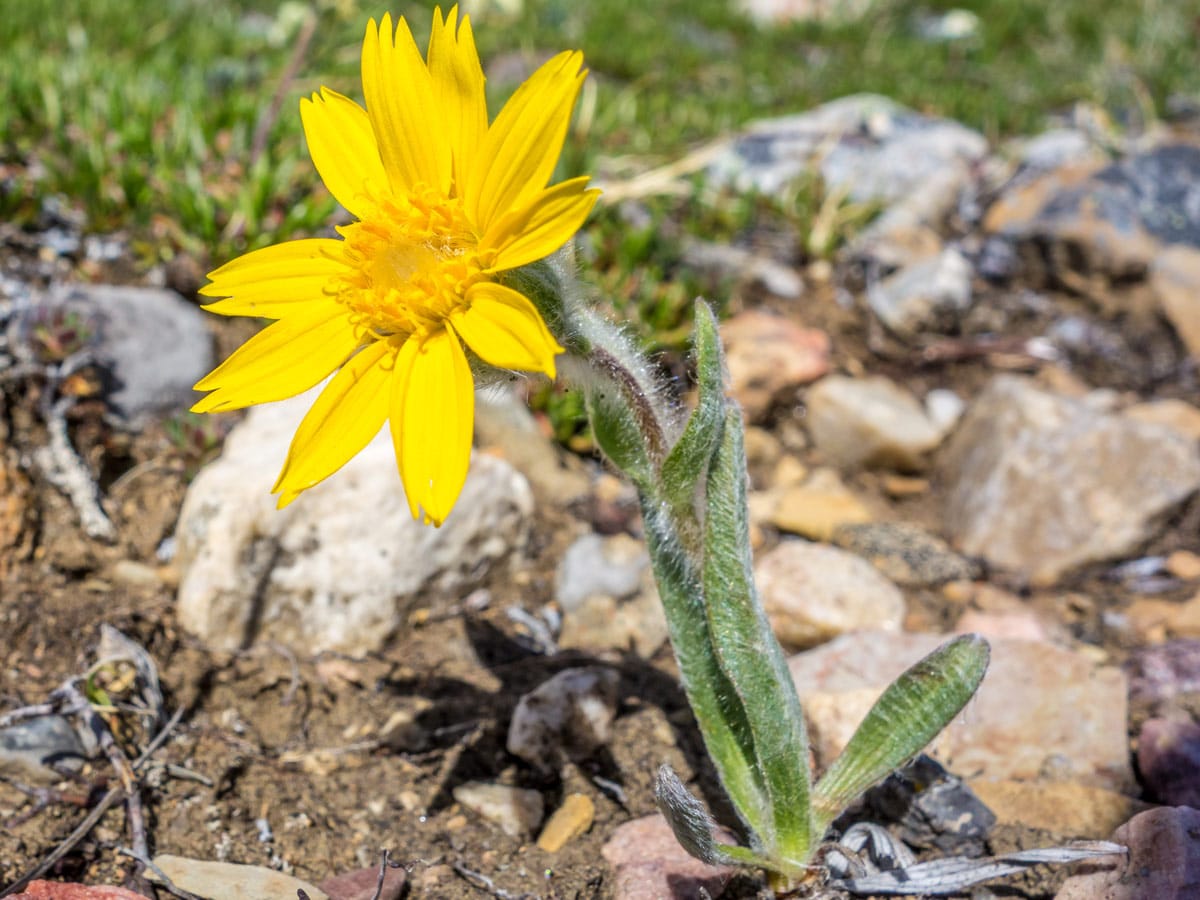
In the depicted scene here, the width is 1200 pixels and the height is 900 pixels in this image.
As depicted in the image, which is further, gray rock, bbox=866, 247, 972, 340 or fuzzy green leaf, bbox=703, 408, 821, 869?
gray rock, bbox=866, 247, 972, 340

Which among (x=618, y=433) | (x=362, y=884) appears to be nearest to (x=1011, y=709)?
(x=618, y=433)

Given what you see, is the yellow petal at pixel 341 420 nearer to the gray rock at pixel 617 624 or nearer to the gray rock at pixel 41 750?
the gray rock at pixel 41 750

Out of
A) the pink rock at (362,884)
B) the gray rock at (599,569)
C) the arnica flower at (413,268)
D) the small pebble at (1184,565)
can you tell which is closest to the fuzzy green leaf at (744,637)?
the arnica flower at (413,268)

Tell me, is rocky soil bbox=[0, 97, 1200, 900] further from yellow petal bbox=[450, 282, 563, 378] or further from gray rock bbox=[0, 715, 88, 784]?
yellow petal bbox=[450, 282, 563, 378]

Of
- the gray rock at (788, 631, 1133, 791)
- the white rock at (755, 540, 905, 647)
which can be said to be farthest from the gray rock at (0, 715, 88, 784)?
the white rock at (755, 540, 905, 647)

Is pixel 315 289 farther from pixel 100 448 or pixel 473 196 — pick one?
pixel 100 448
